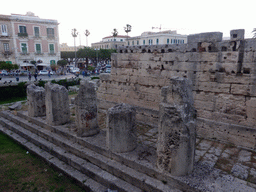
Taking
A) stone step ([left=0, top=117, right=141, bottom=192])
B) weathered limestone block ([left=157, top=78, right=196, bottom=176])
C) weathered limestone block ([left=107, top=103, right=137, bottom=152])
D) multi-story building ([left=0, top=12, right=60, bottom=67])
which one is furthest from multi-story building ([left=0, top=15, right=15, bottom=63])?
weathered limestone block ([left=157, top=78, right=196, bottom=176])

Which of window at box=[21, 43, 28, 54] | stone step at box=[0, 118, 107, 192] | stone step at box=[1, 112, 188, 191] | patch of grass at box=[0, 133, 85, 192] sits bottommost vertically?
patch of grass at box=[0, 133, 85, 192]

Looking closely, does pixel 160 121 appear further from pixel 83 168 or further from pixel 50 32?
pixel 50 32

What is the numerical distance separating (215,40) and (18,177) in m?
7.71

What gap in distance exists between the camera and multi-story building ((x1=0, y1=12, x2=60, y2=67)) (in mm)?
29641

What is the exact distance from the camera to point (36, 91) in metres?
8.15

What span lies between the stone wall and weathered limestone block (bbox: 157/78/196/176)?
297 cm

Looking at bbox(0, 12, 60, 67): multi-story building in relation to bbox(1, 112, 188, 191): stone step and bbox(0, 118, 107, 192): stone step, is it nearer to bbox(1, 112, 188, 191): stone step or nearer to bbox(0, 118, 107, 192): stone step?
bbox(0, 118, 107, 192): stone step

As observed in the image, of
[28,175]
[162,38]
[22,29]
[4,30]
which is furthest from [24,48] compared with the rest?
[28,175]

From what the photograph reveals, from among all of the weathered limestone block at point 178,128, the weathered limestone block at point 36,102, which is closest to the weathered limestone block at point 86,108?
the weathered limestone block at point 178,128

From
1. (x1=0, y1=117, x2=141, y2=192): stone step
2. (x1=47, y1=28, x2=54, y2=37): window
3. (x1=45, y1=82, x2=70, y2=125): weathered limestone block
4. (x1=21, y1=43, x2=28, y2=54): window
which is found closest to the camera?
(x1=0, y1=117, x2=141, y2=192): stone step

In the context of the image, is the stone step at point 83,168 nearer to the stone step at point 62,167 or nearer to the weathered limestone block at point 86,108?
the stone step at point 62,167

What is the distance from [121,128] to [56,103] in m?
3.27

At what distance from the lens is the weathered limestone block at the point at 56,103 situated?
6941 millimetres

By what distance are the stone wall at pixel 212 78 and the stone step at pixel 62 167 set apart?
4004mm
